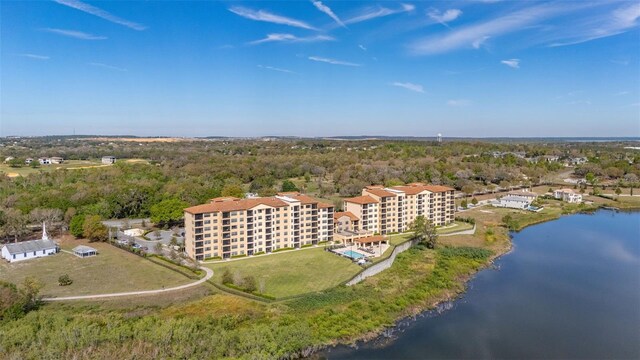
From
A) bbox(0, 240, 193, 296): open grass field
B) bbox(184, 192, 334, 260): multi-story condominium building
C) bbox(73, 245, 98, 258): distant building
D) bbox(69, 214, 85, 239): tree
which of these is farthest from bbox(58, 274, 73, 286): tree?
bbox(69, 214, 85, 239): tree

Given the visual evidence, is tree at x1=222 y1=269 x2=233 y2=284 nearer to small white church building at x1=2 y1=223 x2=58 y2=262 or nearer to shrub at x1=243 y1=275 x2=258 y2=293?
shrub at x1=243 y1=275 x2=258 y2=293

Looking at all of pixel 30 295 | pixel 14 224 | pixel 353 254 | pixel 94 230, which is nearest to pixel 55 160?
pixel 14 224

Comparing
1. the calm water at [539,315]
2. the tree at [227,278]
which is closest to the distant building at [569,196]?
the calm water at [539,315]

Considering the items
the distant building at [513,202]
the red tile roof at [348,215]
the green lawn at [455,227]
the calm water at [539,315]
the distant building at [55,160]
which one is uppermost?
the distant building at [55,160]

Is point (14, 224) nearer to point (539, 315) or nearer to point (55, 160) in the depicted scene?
point (539, 315)

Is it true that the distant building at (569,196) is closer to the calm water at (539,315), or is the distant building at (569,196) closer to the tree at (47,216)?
the calm water at (539,315)

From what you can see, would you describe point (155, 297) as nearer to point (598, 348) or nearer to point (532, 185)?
point (598, 348)
